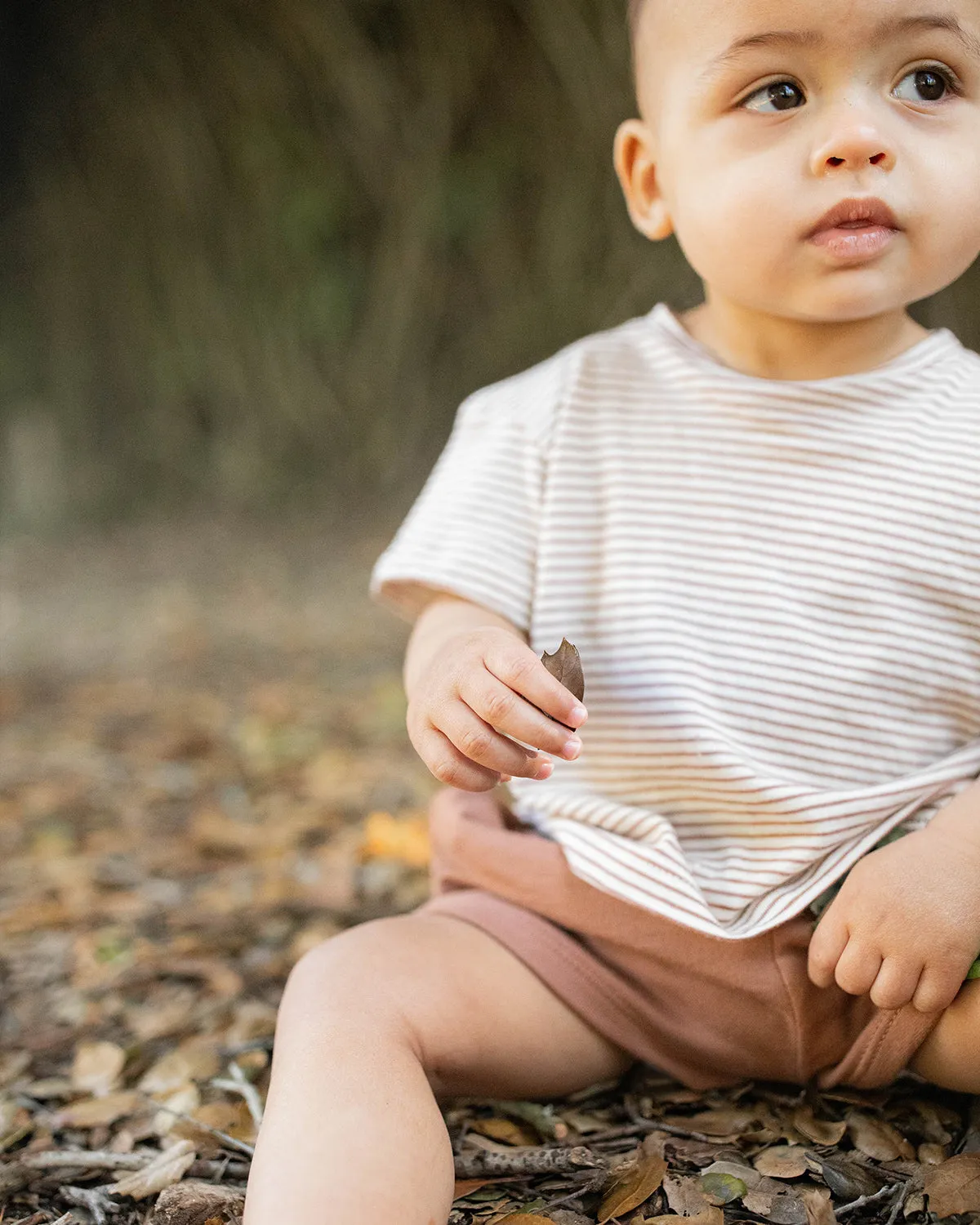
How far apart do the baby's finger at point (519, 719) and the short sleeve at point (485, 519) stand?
0.25m

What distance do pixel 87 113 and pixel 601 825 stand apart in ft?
19.6

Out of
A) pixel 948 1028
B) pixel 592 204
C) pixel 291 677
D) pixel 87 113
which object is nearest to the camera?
pixel 948 1028

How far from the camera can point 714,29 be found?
121 centimetres

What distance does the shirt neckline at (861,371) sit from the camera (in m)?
1.32

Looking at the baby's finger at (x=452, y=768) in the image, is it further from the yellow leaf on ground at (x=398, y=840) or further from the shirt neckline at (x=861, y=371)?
the yellow leaf on ground at (x=398, y=840)

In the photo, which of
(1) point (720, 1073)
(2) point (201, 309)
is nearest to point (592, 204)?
(2) point (201, 309)

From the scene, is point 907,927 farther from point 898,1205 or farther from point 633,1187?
point 633,1187

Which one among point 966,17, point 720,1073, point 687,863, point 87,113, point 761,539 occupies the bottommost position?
point 720,1073

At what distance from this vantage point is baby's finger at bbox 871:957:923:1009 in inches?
44.6

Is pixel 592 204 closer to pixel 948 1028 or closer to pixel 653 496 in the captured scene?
pixel 653 496

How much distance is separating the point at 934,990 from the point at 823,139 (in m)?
0.78

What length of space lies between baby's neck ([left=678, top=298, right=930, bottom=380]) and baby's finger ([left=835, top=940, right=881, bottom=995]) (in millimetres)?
598

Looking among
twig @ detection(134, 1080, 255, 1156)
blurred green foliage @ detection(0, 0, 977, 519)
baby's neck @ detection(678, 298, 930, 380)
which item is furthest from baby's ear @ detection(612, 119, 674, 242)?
blurred green foliage @ detection(0, 0, 977, 519)

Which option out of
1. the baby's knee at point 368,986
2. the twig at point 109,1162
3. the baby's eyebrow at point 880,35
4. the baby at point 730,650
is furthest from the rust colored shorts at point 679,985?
the baby's eyebrow at point 880,35
